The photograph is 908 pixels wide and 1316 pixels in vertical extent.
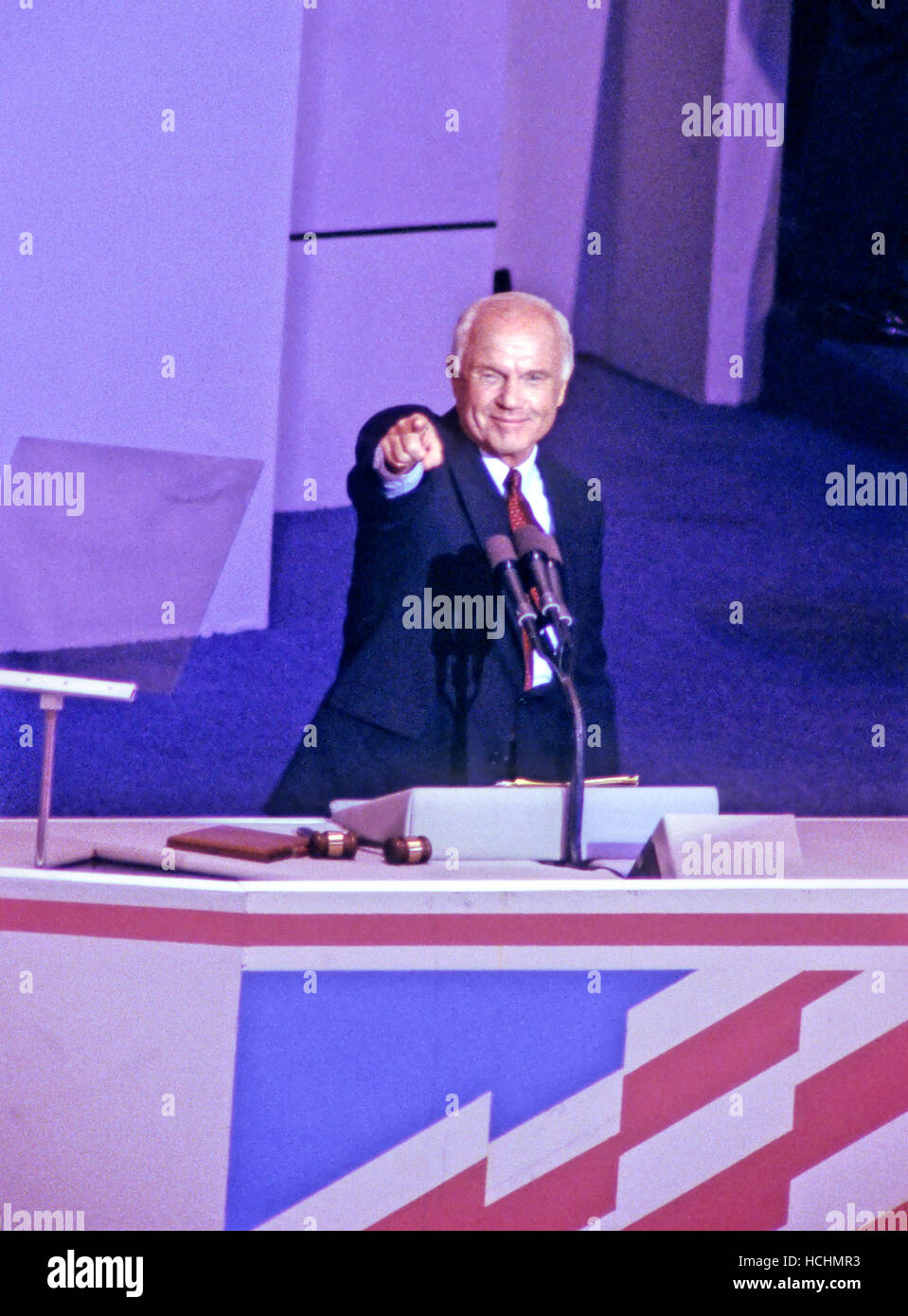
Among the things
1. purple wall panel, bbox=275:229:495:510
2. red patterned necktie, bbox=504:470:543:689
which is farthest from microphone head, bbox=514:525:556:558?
purple wall panel, bbox=275:229:495:510

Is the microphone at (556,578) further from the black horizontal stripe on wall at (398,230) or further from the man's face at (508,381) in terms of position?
the black horizontal stripe on wall at (398,230)

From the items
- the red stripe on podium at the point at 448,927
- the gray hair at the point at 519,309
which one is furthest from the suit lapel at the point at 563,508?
the red stripe on podium at the point at 448,927

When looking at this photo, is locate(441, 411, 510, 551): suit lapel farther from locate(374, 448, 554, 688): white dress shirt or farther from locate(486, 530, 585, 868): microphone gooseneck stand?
locate(486, 530, 585, 868): microphone gooseneck stand

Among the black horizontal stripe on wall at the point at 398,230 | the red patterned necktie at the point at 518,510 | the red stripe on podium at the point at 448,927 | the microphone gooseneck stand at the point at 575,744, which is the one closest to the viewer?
the red stripe on podium at the point at 448,927

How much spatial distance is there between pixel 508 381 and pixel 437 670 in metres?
0.52

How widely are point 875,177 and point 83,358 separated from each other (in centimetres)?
225

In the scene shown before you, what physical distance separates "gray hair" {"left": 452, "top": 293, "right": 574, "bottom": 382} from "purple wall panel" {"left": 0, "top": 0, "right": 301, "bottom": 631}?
198cm

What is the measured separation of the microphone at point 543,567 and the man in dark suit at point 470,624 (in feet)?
1.71

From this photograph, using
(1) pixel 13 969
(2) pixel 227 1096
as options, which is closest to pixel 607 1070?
(2) pixel 227 1096

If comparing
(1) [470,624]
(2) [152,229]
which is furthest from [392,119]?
(1) [470,624]

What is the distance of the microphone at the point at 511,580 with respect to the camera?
2.07 m

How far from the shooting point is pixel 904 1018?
2.00 meters
